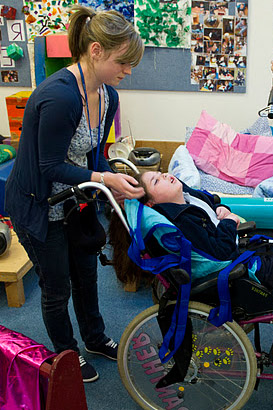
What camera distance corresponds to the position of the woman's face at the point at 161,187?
5.47ft

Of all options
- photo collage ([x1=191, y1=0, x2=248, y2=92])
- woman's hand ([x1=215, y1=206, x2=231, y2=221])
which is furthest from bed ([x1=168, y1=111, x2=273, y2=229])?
woman's hand ([x1=215, y1=206, x2=231, y2=221])

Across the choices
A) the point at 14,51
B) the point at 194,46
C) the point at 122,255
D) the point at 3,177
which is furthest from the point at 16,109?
the point at 122,255

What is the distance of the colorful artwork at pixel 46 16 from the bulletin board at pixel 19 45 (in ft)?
0.23

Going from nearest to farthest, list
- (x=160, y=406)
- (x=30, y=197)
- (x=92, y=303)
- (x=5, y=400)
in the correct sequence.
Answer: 1. (x=5, y=400)
2. (x=30, y=197)
3. (x=160, y=406)
4. (x=92, y=303)

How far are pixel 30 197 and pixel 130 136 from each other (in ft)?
8.09

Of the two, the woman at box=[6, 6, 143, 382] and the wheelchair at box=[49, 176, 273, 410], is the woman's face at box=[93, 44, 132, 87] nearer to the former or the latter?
the woman at box=[6, 6, 143, 382]

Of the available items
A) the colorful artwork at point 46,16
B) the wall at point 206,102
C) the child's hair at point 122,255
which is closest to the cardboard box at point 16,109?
the wall at point 206,102

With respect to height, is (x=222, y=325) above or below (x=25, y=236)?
below

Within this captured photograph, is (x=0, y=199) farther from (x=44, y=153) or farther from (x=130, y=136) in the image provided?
(x=44, y=153)

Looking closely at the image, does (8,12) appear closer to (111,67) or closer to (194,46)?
(194,46)

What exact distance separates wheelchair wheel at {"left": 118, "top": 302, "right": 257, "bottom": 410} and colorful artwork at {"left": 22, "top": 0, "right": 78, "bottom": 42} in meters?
2.93

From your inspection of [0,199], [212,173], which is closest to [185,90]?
[212,173]

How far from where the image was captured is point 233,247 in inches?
64.0

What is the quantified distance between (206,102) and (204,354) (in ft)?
8.67
